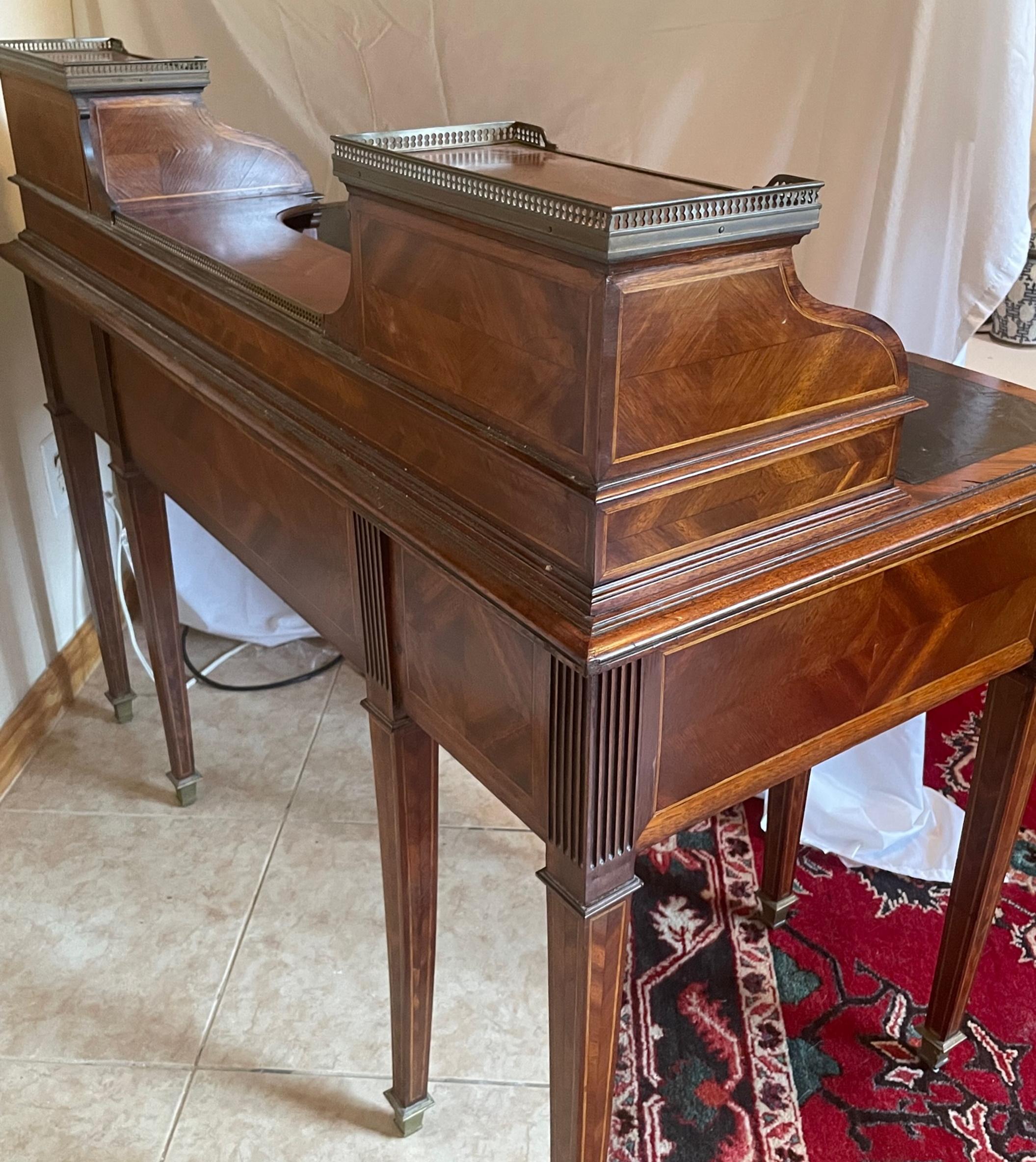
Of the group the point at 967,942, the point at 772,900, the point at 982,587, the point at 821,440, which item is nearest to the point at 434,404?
the point at 821,440

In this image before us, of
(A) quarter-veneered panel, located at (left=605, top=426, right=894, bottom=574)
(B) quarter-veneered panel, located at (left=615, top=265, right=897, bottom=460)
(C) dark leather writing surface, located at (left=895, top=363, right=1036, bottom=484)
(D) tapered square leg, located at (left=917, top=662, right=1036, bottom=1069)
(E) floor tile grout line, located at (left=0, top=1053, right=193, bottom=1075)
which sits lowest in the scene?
(E) floor tile grout line, located at (left=0, top=1053, right=193, bottom=1075)

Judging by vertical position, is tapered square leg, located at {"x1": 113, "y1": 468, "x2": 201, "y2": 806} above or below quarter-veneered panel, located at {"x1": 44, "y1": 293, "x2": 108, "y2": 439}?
below

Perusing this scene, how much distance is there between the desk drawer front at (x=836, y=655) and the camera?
748 mm

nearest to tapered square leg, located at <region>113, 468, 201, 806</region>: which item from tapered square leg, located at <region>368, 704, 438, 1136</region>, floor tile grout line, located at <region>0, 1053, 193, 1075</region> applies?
floor tile grout line, located at <region>0, 1053, 193, 1075</region>

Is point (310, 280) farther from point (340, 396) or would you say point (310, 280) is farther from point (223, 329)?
point (340, 396)

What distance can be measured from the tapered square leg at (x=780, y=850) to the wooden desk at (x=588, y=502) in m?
0.29

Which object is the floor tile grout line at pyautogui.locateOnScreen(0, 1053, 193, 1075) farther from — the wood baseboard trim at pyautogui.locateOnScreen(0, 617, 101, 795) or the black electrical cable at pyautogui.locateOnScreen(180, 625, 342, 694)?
the black electrical cable at pyautogui.locateOnScreen(180, 625, 342, 694)

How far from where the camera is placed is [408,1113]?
1.21 metres

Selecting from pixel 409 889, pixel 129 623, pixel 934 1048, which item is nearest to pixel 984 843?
pixel 934 1048

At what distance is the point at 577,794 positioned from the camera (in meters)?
0.73

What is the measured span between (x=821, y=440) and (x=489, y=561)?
0.22 m

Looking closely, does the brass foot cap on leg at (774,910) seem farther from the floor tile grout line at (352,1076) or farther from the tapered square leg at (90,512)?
the tapered square leg at (90,512)

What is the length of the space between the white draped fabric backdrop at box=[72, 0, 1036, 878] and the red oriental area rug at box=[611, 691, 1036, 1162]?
0.39ft

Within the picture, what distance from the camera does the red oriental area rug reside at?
120 centimetres
